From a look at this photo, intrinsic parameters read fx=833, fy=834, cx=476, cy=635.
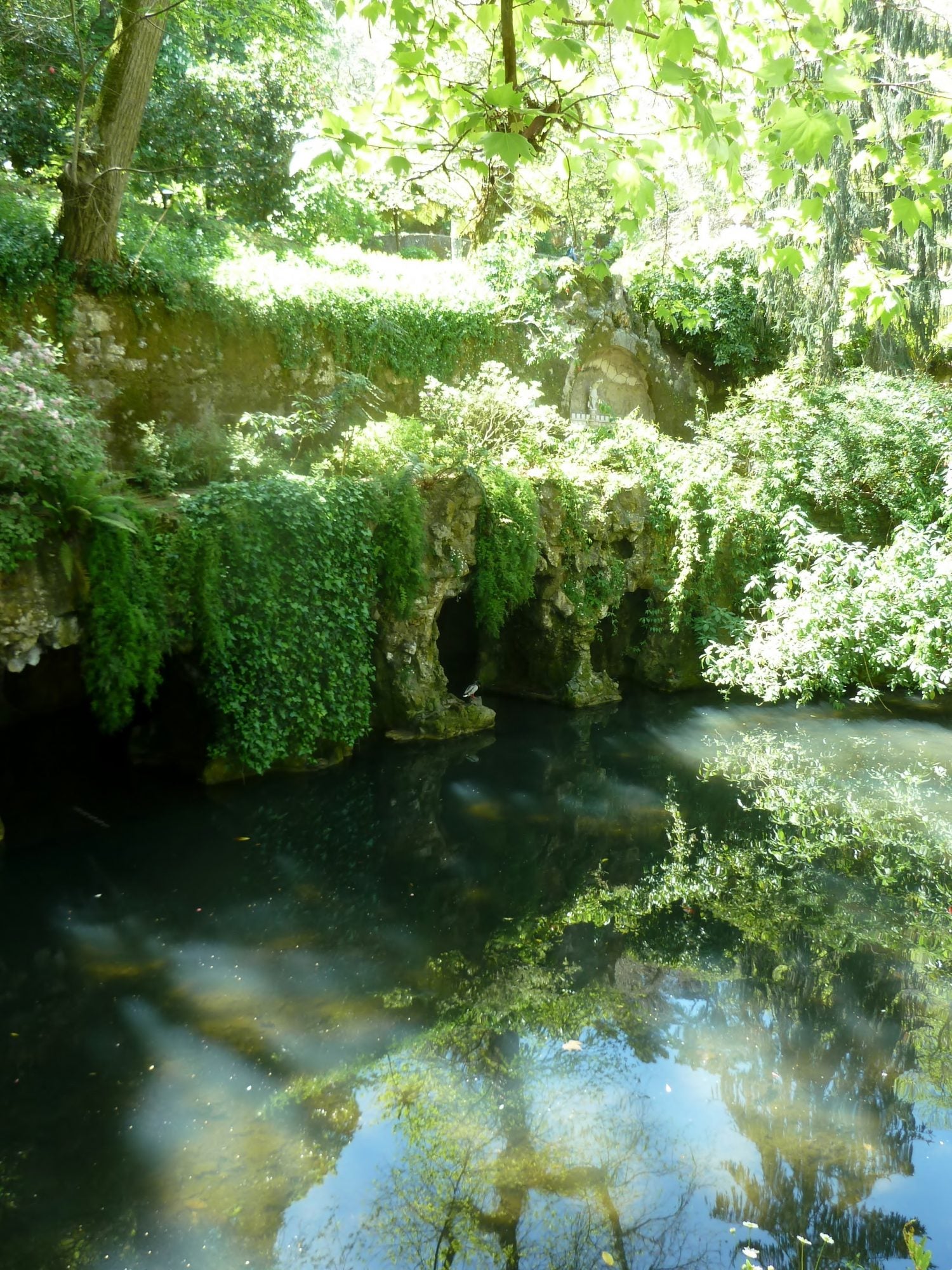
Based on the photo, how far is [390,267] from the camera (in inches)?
514

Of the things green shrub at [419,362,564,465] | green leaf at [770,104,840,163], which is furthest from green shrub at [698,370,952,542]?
green leaf at [770,104,840,163]

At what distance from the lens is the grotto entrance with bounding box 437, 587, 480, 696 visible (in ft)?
36.0

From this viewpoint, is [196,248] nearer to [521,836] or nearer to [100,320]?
[100,320]

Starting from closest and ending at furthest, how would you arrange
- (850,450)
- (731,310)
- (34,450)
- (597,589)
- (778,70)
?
1. (778,70)
2. (34,450)
3. (597,589)
4. (850,450)
5. (731,310)

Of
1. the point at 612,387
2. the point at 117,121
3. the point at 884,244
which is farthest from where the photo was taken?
the point at 612,387

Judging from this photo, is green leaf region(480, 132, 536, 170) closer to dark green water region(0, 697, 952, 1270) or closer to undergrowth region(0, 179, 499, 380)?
dark green water region(0, 697, 952, 1270)

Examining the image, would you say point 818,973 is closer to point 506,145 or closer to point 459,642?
point 506,145

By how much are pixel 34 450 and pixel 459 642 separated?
6.21 metres

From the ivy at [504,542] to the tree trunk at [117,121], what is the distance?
465 cm

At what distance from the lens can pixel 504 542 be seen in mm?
9562

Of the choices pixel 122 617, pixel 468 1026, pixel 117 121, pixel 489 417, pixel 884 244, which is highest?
pixel 117 121

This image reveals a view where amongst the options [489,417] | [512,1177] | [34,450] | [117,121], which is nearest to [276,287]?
[117,121]

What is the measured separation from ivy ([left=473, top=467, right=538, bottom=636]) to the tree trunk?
4649 millimetres

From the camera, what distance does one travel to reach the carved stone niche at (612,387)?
14.8 metres
